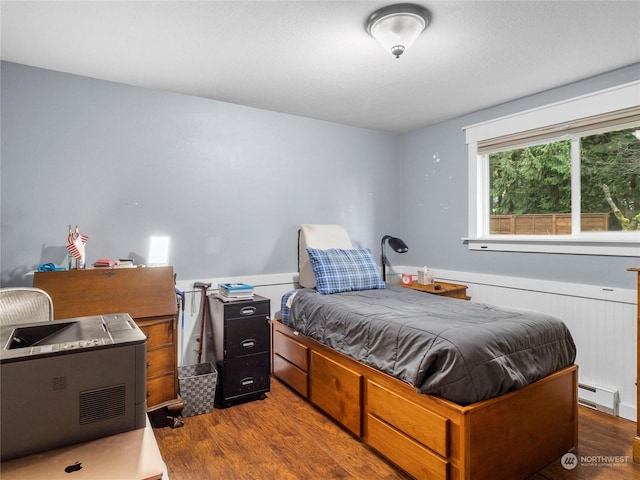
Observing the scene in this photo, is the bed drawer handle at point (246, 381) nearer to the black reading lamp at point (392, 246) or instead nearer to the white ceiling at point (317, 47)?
the black reading lamp at point (392, 246)

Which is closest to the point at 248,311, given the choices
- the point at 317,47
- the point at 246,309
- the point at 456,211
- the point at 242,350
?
the point at 246,309

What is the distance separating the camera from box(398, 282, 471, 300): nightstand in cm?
345

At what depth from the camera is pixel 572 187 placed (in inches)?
119

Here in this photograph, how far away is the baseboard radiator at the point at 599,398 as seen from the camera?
2.66 metres

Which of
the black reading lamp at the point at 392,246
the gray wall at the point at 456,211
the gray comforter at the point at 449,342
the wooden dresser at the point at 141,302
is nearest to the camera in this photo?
the gray comforter at the point at 449,342

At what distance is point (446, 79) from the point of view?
2.83 meters

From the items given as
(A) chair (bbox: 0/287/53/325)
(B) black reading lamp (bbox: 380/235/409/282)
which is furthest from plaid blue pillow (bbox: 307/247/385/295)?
(A) chair (bbox: 0/287/53/325)

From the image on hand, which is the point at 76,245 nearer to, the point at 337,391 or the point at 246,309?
the point at 246,309

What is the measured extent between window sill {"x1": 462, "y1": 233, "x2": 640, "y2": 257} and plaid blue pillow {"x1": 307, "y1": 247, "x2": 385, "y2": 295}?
3.57 feet

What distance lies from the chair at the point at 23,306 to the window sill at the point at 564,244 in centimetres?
332

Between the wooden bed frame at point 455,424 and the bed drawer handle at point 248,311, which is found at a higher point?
the bed drawer handle at point 248,311

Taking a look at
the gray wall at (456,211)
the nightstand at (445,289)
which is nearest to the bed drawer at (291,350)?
the nightstand at (445,289)

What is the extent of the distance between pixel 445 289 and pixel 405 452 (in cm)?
180

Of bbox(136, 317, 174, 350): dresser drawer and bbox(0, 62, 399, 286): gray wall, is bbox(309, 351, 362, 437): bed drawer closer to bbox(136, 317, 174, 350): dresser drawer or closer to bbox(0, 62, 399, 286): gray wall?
bbox(136, 317, 174, 350): dresser drawer
